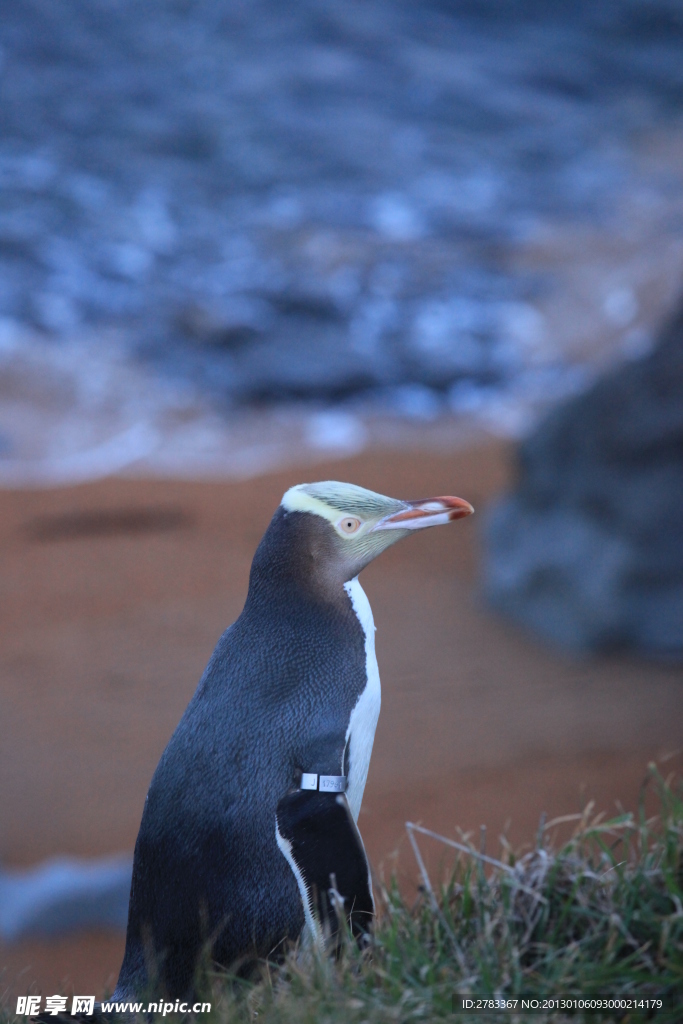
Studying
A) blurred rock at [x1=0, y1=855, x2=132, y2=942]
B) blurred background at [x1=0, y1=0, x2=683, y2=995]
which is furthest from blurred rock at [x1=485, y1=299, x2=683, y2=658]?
blurred rock at [x1=0, y1=855, x2=132, y2=942]

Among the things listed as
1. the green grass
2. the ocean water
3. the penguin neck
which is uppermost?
the ocean water

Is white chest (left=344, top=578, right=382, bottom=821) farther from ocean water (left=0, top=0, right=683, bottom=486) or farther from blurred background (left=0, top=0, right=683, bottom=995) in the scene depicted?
ocean water (left=0, top=0, right=683, bottom=486)

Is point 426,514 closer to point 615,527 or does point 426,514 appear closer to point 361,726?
point 361,726

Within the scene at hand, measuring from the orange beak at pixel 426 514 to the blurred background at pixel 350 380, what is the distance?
4.52 feet

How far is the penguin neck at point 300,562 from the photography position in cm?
104

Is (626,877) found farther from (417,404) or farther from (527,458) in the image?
(417,404)

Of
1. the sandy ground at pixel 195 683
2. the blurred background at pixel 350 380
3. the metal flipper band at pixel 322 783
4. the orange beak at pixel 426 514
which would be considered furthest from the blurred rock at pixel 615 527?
the metal flipper band at pixel 322 783

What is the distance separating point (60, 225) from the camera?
475 cm

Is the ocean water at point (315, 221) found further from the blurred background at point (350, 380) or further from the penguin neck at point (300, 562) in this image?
the penguin neck at point (300, 562)

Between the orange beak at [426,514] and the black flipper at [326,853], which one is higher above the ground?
the orange beak at [426,514]

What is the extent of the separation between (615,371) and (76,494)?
233 cm

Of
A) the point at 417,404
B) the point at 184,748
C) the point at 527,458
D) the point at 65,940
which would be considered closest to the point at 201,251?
the point at 417,404

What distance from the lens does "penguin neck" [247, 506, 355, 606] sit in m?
1.04

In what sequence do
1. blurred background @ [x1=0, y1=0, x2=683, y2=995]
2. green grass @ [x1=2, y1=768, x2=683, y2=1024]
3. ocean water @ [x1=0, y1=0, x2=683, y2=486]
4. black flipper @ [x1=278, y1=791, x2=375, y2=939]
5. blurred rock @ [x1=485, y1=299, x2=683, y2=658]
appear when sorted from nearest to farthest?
green grass @ [x1=2, y1=768, x2=683, y2=1024]
black flipper @ [x1=278, y1=791, x2=375, y2=939]
blurred background @ [x1=0, y1=0, x2=683, y2=995]
blurred rock @ [x1=485, y1=299, x2=683, y2=658]
ocean water @ [x1=0, y1=0, x2=683, y2=486]
